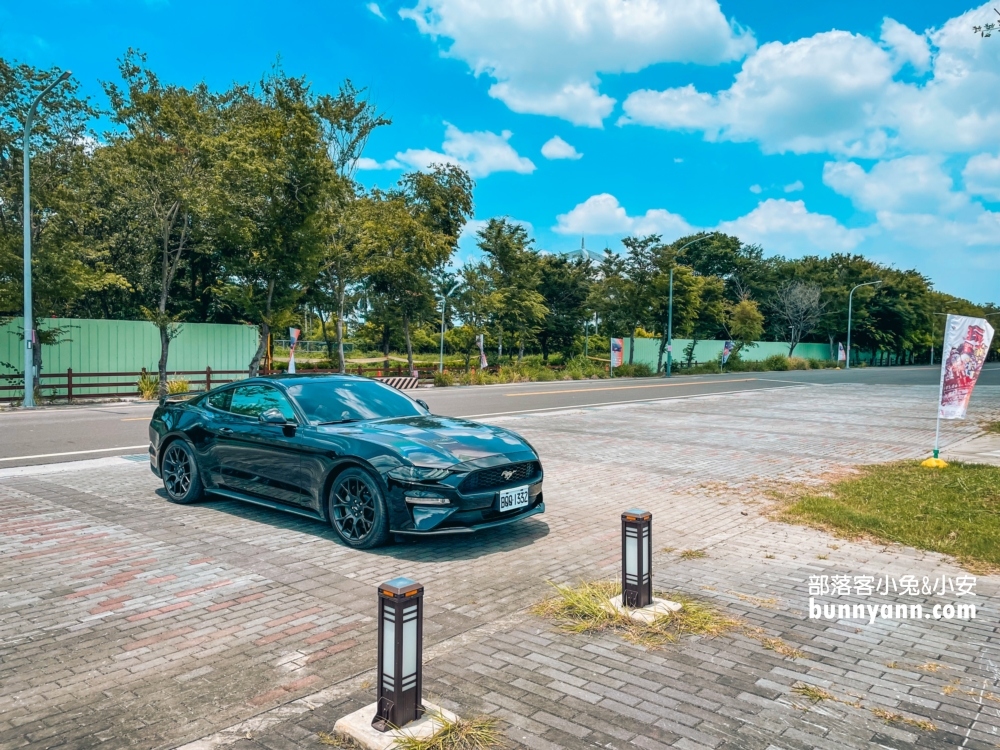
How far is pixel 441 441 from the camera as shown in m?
6.52

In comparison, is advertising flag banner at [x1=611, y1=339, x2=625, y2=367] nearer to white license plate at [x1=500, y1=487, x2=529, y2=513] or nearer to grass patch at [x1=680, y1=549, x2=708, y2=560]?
grass patch at [x1=680, y1=549, x2=708, y2=560]

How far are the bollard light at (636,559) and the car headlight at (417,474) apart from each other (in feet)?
5.77

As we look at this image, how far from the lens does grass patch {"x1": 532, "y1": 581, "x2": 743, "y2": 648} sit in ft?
14.8

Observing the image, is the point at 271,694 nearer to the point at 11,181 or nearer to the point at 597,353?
the point at 11,181

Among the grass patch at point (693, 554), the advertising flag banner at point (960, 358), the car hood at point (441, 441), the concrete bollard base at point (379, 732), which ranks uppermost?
the advertising flag banner at point (960, 358)

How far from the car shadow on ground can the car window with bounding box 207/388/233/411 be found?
1.06 meters

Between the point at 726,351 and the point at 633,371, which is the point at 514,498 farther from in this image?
the point at 726,351

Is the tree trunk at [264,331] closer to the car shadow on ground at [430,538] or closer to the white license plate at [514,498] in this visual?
the car shadow on ground at [430,538]

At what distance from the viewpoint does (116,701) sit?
144 inches

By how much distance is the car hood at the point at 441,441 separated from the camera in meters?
6.20

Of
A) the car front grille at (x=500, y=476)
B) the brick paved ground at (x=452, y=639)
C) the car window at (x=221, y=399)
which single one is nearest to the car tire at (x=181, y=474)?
the brick paved ground at (x=452, y=639)

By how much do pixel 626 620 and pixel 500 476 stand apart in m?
2.02

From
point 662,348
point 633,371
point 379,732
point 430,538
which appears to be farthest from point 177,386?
point 662,348

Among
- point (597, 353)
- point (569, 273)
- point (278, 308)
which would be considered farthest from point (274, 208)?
point (597, 353)
